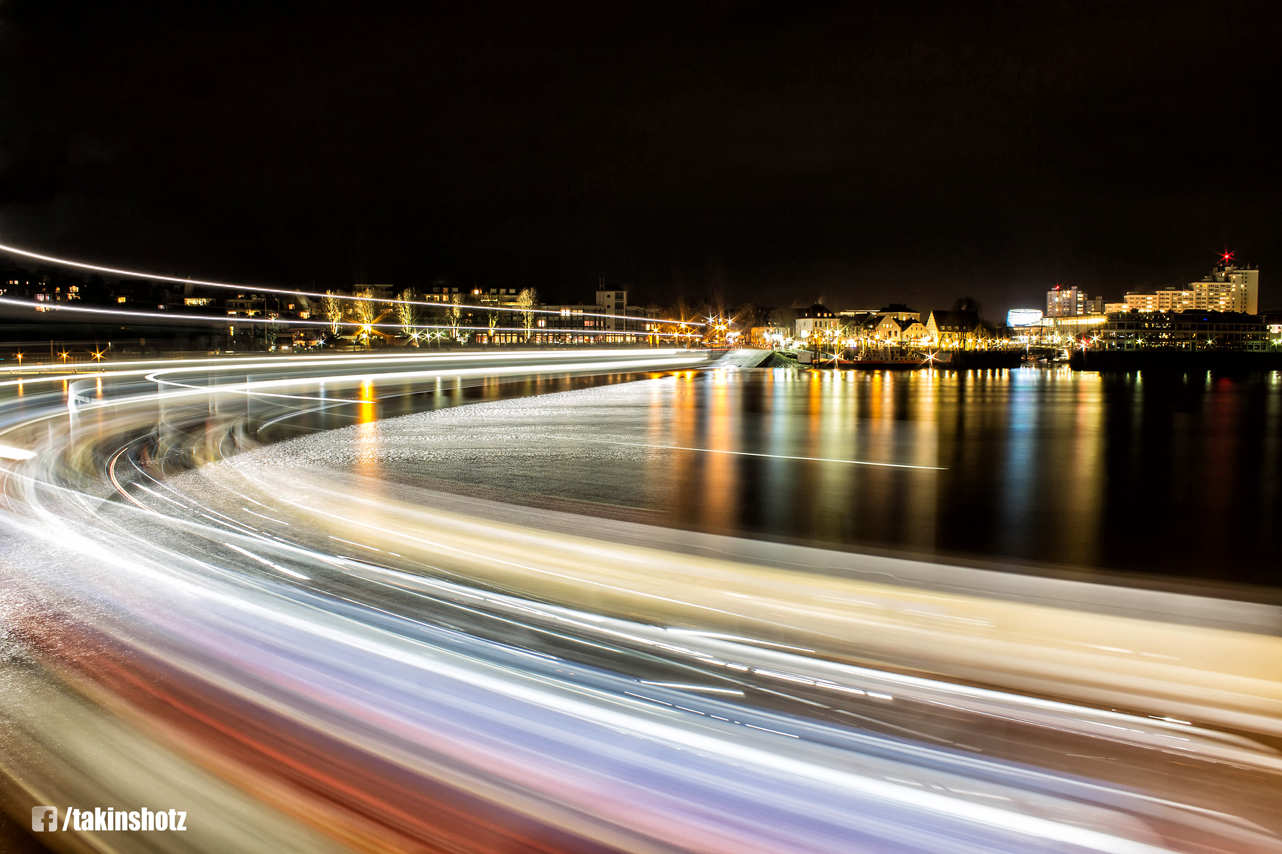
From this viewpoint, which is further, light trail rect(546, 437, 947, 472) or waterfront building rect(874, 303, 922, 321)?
waterfront building rect(874, 303, 922, 321)

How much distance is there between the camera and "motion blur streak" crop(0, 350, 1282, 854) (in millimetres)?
2350

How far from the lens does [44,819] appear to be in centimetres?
251

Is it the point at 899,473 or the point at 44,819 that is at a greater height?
the point at 44,819

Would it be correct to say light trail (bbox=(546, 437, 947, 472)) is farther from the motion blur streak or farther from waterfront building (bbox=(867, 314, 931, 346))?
waterfront building (bbox=(867, 314, 931, 346))

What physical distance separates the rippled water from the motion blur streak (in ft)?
7.61

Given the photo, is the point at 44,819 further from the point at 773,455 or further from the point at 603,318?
the point at 603,318

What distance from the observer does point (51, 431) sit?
12234mm

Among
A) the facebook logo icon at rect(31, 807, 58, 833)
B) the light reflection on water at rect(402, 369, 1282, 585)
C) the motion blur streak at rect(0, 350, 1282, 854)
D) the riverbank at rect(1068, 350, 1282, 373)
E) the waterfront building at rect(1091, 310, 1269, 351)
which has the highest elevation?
the waterfront building at rect(1091, 310, 1269, 351)

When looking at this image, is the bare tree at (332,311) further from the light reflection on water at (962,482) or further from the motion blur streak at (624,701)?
the motion blur streak at (624,701)

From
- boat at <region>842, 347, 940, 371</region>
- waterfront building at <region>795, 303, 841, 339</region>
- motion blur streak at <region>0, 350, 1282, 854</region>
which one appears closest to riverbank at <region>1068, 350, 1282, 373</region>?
boat at <region>842, 347, 940, 371</region>

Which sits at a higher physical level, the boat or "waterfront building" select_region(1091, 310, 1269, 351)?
"waterfront building" select_region(1091, 310, 1269, 351)

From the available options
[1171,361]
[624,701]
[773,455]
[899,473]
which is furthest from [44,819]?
[1171,361]

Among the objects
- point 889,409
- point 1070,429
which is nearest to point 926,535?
point 1070,429

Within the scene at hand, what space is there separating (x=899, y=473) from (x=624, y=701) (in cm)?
861
